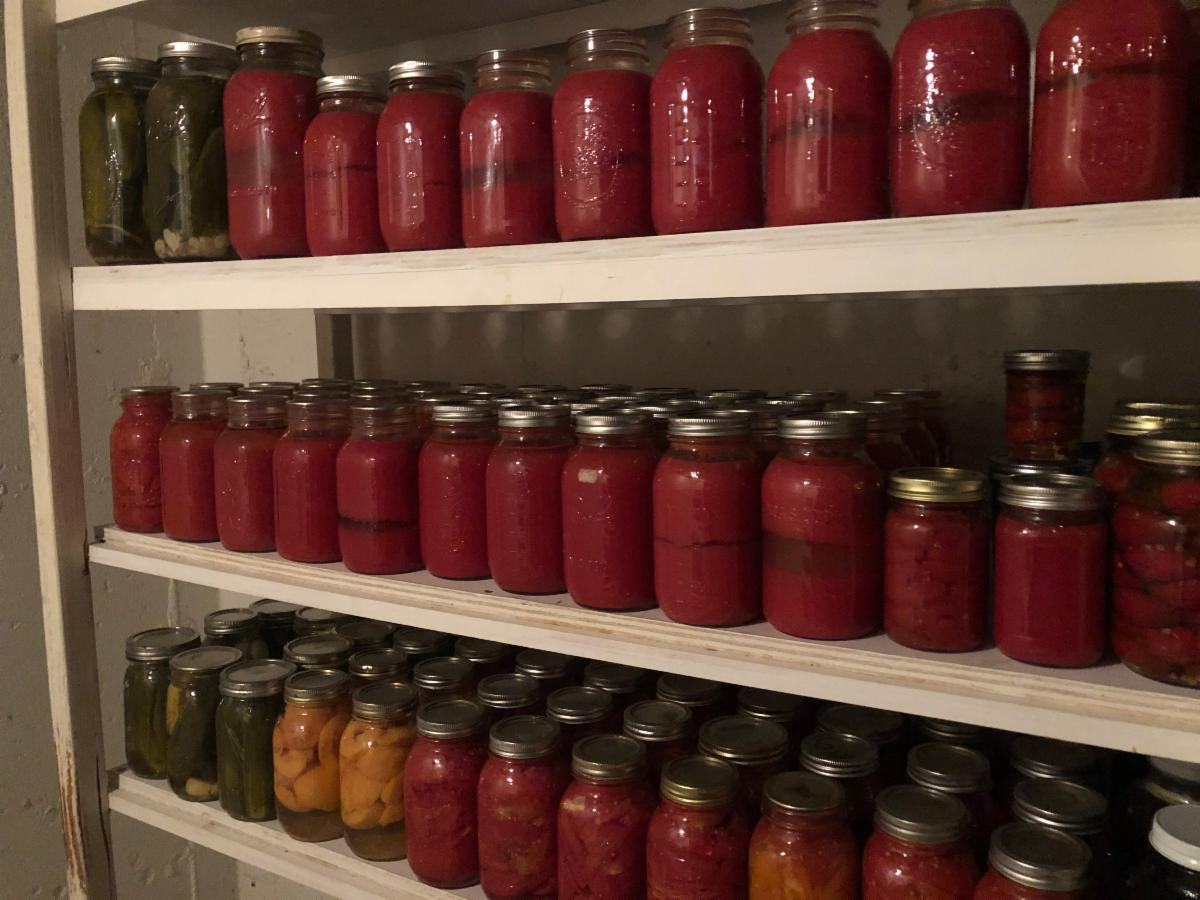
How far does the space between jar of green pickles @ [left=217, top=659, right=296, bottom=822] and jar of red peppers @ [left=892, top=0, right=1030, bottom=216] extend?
0.92 metres

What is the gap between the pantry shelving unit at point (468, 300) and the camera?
2.21 feet

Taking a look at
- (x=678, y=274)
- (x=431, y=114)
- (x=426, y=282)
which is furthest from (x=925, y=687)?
(x=431, y=114)

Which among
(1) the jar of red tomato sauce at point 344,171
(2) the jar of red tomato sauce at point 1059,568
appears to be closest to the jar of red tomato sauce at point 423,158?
(1) the jar of red tomato sauce at point 344,171

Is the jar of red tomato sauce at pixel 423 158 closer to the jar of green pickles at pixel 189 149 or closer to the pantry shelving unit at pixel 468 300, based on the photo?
the pantry shelving unit at pixel 468 300

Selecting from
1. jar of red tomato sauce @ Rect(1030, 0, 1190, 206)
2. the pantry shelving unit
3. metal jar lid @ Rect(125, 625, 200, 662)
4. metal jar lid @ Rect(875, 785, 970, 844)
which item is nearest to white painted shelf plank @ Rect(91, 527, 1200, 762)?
the pantry shelving unit

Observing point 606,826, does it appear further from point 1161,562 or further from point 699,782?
point 1161,562

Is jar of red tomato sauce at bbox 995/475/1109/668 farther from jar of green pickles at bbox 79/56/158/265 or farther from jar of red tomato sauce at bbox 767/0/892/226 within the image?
jar of green pickles at bbox 79/56/158/265

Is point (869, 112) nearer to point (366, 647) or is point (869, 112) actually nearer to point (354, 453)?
point (354, 453)

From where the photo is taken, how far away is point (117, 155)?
3.84ft

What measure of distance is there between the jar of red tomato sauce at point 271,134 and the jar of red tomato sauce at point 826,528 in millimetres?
617

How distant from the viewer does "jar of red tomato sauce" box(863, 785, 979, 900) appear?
0.77 m

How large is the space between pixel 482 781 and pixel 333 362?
848 millimetres

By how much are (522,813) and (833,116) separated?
0.71m

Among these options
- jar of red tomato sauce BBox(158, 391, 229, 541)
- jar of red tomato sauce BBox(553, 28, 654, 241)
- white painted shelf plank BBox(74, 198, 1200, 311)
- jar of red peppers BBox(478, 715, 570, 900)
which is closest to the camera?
white painted shelf plank BBox(74, 198, 1200, 311)
